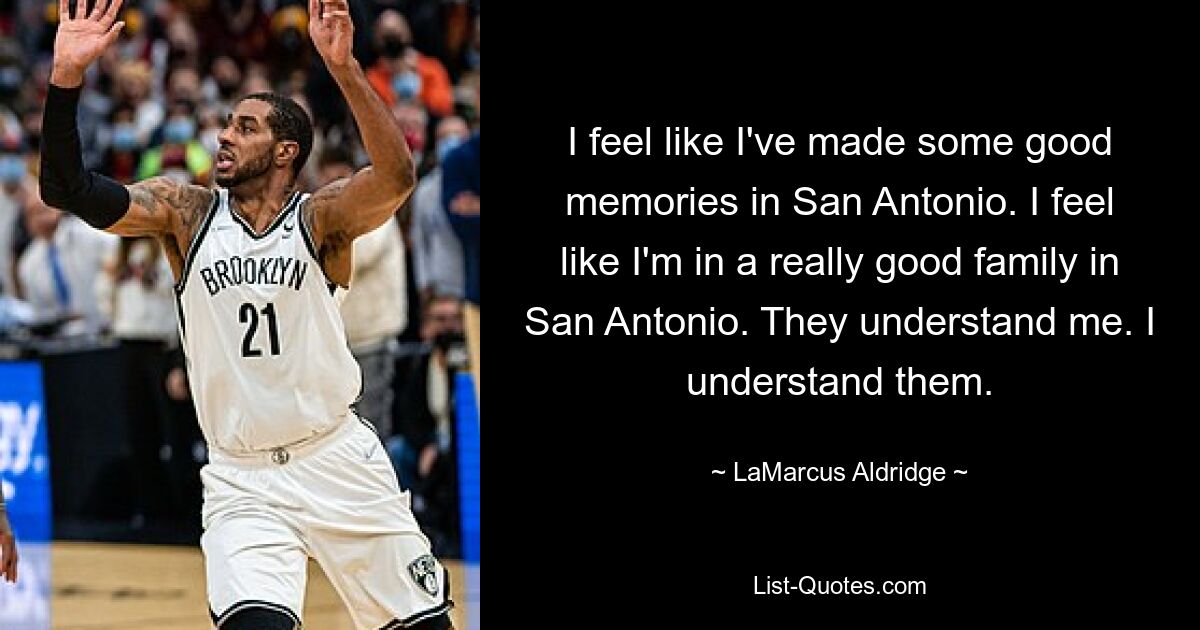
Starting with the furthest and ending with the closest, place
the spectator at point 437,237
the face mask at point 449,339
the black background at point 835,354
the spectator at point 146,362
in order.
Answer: the spectator at point 146,362 → the spectator at point 437,237 → the face mask at point 449,339 → the black background at point 835,354

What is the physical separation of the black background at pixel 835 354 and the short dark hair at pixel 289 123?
3.77 ft

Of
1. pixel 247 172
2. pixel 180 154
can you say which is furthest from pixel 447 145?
pixel 247 172

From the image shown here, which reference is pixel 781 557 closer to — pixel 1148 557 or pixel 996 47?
pixel 1148 557

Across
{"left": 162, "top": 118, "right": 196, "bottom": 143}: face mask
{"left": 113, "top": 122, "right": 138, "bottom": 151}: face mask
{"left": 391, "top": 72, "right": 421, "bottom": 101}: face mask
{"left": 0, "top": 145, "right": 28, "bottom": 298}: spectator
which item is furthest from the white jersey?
{"left": 113, "top": 122, "right": 138, "bottom": 151}: face mask

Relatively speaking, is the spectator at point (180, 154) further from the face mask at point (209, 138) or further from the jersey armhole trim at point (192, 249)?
the jersey armhole trim at point (192, 249)

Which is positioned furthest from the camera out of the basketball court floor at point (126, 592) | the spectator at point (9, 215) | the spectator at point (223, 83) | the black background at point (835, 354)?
the spectator at point (223, 83)

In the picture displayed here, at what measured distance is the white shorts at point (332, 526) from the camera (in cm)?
741

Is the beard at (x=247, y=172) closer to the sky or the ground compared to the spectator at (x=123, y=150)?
closer to the ground

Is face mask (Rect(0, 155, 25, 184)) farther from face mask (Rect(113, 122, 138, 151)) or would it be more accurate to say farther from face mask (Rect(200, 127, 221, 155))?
face mask (Rect(200, 127, 221, 155))

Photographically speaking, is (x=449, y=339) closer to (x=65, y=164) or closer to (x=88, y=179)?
Answer: (x=88, y=179)

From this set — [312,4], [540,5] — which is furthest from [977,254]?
[312,4]

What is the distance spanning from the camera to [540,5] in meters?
8.68

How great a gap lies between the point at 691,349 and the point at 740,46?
45.7 inches

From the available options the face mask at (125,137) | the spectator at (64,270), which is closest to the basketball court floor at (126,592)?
the spectator at (64,270)
